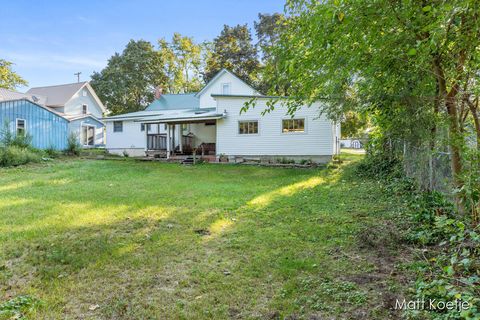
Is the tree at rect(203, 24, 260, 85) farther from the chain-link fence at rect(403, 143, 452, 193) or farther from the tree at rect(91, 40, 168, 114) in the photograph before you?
the chain-link fence at rect(403, 143, 452, 193)

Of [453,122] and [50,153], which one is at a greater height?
Answer: [453,122]

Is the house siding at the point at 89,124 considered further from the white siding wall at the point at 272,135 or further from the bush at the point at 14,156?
the white siding wall at the point at 272,135

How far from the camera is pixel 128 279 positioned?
10.6ft

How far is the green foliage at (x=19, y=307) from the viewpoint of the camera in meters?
2.53

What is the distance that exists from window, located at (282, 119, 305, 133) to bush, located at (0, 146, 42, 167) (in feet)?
41.6

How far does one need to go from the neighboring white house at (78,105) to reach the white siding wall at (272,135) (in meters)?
14.8

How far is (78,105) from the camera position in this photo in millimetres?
29172

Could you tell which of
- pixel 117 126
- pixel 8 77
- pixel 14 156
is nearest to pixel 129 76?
pixel 8 77

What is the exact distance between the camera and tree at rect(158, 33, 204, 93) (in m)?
35.2

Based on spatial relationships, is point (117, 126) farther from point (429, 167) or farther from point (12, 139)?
point (429, 167)

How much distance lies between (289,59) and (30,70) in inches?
1667

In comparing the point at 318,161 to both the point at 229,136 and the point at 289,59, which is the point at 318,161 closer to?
the point at 229,136

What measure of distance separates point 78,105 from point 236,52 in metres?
17.7

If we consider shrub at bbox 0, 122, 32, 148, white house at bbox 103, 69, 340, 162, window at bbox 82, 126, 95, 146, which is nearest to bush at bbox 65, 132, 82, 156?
shrub at bbox 0, 122, 32, 148
